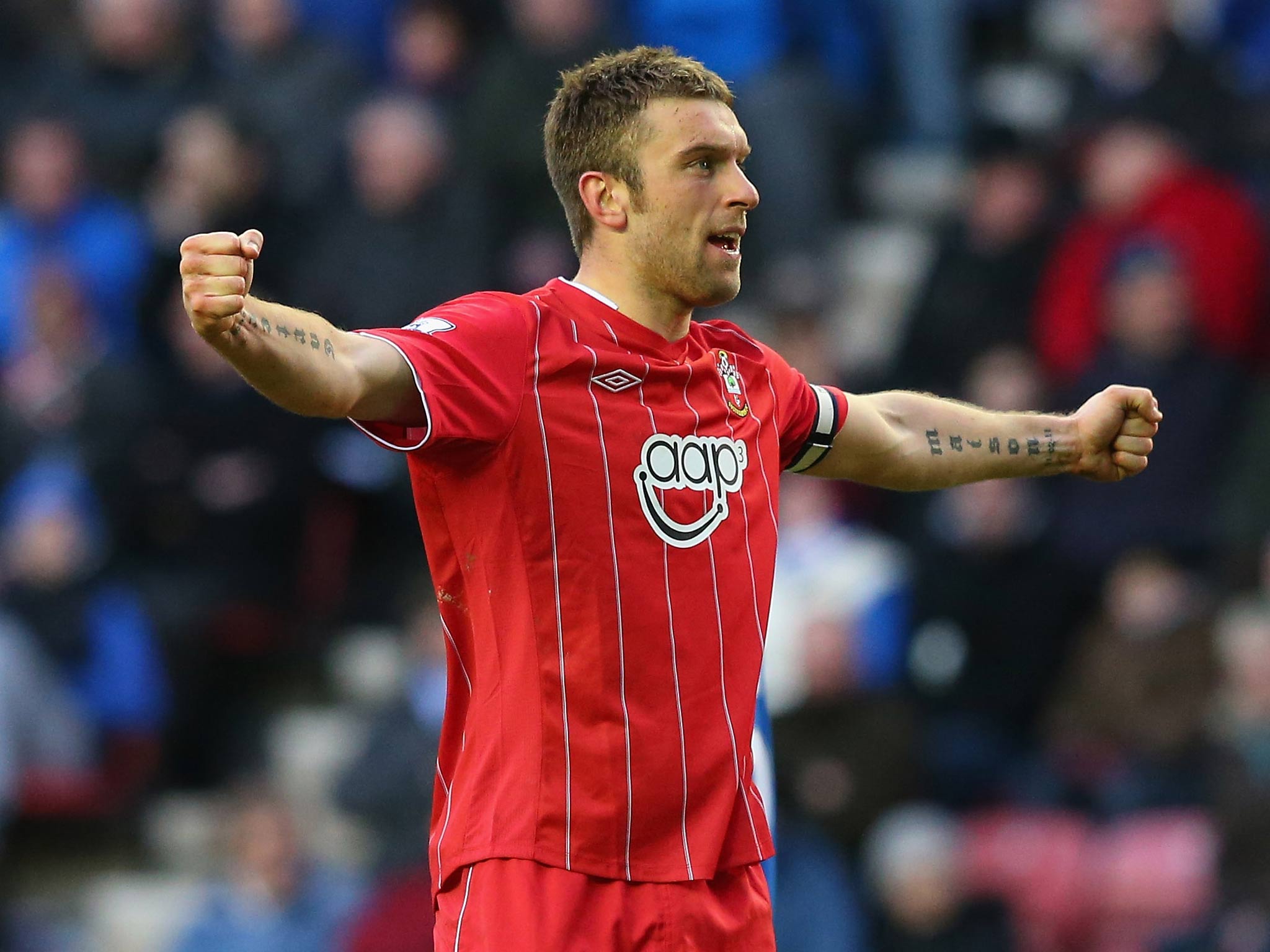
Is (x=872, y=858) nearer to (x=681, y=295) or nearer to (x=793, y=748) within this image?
(x=793, y=748)

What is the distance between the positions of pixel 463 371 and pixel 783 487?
510 centimetres

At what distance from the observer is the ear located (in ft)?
13.6

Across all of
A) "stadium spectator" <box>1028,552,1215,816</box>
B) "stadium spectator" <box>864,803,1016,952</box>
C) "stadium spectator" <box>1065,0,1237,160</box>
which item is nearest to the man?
"stadium spectator" <box>864,803,1016,952</box>

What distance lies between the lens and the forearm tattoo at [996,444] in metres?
4.71

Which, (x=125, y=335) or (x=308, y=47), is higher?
(x=308, y=47)

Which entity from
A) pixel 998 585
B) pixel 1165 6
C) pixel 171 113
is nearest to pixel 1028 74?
pixel 1165 6

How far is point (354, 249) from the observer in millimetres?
10125

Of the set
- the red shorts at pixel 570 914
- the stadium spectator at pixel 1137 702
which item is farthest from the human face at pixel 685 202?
the stadium spectator at pixel 1137 702

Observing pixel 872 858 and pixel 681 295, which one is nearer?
pixel 681 295

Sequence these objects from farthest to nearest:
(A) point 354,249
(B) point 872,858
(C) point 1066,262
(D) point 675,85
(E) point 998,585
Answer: (A) point 354,249 < (C) point 1066,262 < (E) point 998,585 < (B) point 872,858 < (D) point 675,85

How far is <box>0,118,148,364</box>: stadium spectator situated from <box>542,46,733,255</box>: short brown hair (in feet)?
21.4

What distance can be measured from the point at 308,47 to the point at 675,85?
7.43 m

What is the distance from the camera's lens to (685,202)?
4.08 meters

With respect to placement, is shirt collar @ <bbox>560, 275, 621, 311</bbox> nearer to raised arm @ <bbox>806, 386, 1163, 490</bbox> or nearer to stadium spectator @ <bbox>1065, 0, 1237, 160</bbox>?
raised arm @ <bbox>806, 386, 1163, 490</bbox>
